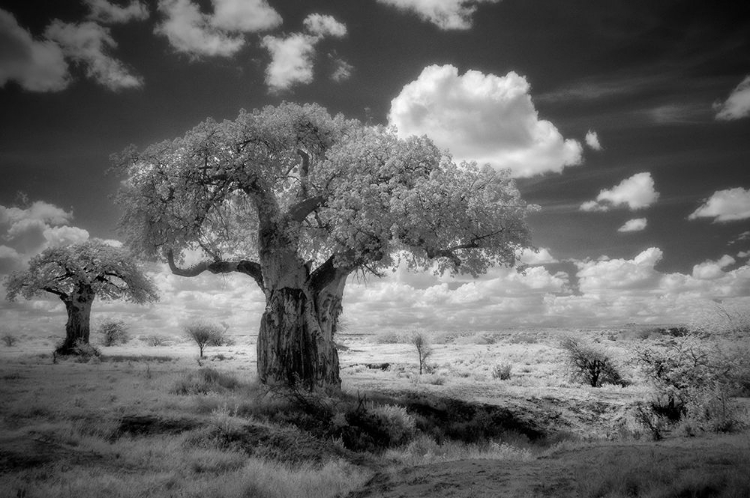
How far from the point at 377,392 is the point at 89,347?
91.6 ft

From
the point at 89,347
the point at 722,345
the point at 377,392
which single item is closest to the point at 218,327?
the point at 89,347

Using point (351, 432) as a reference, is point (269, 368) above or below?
above

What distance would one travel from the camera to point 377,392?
733 inches

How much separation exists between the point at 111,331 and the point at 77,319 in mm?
27453

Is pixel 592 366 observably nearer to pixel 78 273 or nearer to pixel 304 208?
pixel 304 208

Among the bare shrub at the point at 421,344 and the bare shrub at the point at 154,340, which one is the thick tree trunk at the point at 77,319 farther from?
the bare shrub at the point at 154,340

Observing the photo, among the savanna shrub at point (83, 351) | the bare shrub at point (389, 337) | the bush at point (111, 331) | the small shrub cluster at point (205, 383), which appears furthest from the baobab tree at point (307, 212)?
the bare shrub at point (389, 337)

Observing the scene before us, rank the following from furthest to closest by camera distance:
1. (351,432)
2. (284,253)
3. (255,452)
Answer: (284,253) < (351,432) < (255,452)

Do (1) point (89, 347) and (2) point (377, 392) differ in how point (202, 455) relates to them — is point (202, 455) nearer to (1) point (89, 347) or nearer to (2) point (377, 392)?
(2) point (377, 392)

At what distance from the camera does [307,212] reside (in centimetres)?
1778

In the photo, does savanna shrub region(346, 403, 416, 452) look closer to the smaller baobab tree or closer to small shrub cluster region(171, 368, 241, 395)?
small shrub cluster region(171, 368, 241, 395)

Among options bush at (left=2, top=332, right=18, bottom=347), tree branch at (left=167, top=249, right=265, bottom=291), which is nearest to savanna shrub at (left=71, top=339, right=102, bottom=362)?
tree branch at (left=167, top=249, right=265, bottom=291)

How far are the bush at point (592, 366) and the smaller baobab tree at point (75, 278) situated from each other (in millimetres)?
34548

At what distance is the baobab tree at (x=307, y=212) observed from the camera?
14.6 metres
